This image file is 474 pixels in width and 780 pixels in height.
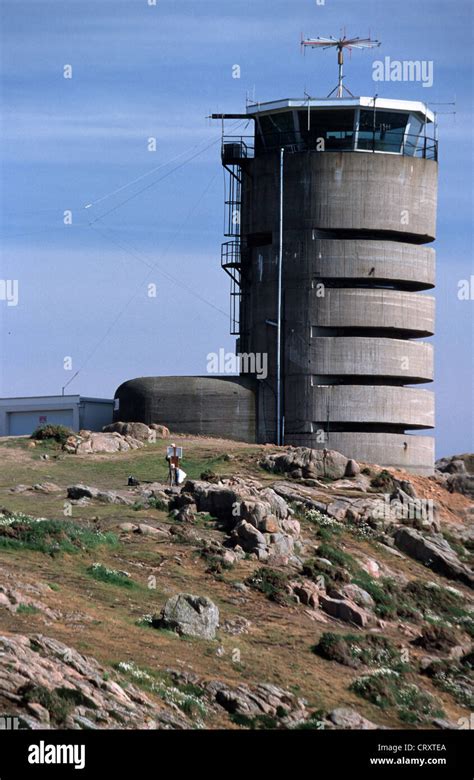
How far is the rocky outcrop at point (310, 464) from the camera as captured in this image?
51125 mm

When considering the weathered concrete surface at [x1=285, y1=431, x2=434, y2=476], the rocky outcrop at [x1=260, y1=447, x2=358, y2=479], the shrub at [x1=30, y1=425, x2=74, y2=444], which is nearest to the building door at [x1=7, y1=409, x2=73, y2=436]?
the shrub at [x1=30, y1=425, x2=74, y2=444]

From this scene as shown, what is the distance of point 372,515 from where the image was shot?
46656 mm

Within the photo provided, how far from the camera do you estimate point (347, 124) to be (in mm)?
59188

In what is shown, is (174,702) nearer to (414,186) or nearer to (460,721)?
(460,721)

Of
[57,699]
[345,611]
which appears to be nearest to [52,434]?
[345,611]

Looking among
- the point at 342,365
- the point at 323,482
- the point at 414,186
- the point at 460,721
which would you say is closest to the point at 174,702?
the point at 460,721

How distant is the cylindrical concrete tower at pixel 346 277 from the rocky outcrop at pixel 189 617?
1133 inches

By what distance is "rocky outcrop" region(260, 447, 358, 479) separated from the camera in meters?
51.1

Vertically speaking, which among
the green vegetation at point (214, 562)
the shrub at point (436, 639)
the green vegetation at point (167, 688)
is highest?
the green vegetation at point (214, 562)

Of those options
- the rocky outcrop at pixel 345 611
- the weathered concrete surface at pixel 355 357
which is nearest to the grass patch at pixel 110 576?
the rocky outcrop at pixel 345 611

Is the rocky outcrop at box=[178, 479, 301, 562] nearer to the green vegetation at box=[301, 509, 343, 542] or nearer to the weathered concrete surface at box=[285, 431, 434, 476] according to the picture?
the green vegetation at box=[301, 509, 343, 542]

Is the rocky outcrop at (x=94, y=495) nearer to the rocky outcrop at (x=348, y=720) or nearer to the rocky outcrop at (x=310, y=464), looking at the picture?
the rocky outcrop at (x=310, y=464)

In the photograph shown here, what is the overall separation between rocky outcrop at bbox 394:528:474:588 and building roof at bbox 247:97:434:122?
20462mm

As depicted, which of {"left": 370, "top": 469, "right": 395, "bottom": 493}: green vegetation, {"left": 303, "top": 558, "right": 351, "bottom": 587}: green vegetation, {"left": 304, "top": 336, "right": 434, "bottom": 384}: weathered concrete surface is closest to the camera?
{"left": 303, "top": 558, "right": 351, "bottom": 587}: green vegetation
